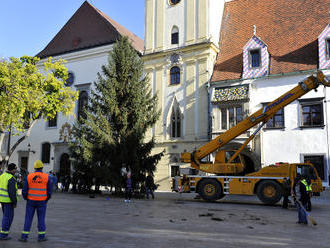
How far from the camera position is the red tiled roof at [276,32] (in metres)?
22.9

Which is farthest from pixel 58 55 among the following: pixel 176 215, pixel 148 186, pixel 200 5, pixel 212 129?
pixel 176 215

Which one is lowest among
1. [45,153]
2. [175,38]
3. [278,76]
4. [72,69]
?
[45,153]

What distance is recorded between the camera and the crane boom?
624 inches

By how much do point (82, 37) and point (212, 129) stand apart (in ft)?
54.9

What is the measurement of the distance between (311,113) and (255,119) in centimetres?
615

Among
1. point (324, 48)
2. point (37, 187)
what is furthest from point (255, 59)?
point (37, 187)

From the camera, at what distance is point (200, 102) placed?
82.2 ft

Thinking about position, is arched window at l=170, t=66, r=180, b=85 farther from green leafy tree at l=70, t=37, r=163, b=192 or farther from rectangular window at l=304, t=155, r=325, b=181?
rectangular window at l=304, t=155, r=325, b=181

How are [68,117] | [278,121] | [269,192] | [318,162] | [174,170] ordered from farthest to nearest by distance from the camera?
[68,117]
[174,170]
[278,121]
[318,162]
[269,192]

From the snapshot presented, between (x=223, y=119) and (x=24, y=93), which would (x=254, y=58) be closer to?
(x=223, y=119)

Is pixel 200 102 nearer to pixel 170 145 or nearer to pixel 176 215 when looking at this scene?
pixel 170 145

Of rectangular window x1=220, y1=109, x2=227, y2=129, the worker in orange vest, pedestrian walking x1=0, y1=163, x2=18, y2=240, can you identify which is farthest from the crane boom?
pedestrian walking x1=0, y1=163, x2=18, y2=240

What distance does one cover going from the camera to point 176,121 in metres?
26.0

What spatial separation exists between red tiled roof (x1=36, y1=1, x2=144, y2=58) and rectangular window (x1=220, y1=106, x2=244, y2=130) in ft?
41.5
